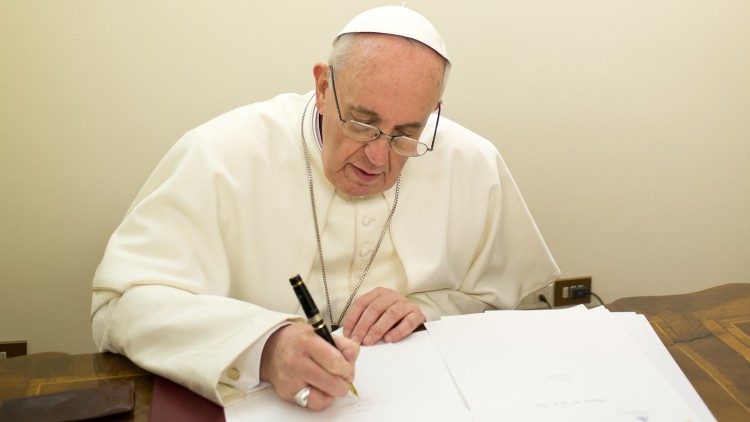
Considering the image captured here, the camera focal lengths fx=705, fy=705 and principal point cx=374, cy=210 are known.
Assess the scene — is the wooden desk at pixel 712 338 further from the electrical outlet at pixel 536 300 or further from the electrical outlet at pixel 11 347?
the electrical outlet at pixel 11 347

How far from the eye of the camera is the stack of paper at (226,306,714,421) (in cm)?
138

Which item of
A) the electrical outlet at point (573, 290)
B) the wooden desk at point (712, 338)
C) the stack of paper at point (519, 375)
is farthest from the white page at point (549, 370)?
the electrical outlet at point (573, 290)

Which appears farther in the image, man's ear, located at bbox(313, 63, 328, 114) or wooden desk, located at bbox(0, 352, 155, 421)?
man's ear, located at bbox(313, 63, 328, 114)

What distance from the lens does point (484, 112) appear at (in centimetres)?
299

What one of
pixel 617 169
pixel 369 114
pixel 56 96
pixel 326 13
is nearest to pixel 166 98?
pixel 56 96

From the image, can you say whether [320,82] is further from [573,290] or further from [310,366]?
[573,290]

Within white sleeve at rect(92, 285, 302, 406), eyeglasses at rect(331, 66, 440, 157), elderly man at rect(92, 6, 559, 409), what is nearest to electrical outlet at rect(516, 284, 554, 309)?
elderly man at rect(92, 6, 559, 409)

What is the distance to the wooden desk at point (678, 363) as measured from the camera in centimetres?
145


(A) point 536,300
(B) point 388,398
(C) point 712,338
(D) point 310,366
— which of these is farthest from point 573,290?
(D) point 310,366

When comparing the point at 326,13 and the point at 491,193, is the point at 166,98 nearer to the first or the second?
the point at 326,13

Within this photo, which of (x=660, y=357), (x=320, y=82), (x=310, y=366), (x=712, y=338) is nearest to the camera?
(x=310, y=366)

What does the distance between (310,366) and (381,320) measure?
1.10ft

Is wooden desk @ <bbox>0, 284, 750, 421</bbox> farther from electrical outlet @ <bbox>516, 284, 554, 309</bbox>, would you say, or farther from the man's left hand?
electrical outlet @ <bbox>516, 284, 554, 309</bbox>

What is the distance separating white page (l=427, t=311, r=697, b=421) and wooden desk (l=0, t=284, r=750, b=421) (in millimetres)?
136
